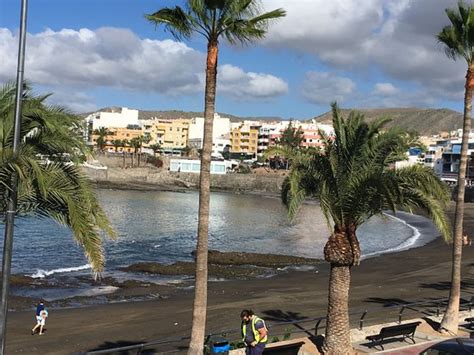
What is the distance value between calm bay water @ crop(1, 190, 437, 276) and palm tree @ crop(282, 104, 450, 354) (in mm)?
23204

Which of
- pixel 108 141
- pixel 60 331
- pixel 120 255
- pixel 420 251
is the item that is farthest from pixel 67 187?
pixel 108 141

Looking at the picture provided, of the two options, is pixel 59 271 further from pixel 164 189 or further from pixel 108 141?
pixel 108 141

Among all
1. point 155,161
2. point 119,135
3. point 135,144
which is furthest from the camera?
point 119,135

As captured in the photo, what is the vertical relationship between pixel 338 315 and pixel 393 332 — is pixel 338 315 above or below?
above

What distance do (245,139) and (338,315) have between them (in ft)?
569

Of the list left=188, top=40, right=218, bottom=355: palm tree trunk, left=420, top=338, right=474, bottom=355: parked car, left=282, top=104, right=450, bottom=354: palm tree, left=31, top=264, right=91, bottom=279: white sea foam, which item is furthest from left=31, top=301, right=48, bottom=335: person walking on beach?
left=420, top=338, right=474, bottom=355: parked car

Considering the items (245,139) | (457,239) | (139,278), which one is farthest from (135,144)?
(457,239)

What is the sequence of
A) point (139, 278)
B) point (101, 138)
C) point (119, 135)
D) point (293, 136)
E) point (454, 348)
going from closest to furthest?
point (454, 348) < point (139, 278) < point (293, 136) < point (101, 138) < point (119, 135)

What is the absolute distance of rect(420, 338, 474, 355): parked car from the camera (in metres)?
8.80

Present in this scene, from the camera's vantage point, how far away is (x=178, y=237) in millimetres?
53062

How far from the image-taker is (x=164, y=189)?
13838 cm

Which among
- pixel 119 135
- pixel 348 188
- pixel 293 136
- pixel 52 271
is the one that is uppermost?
pixel 293 136

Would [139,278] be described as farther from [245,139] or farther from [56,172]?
[245,139]

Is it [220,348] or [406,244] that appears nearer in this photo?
[220,348]
